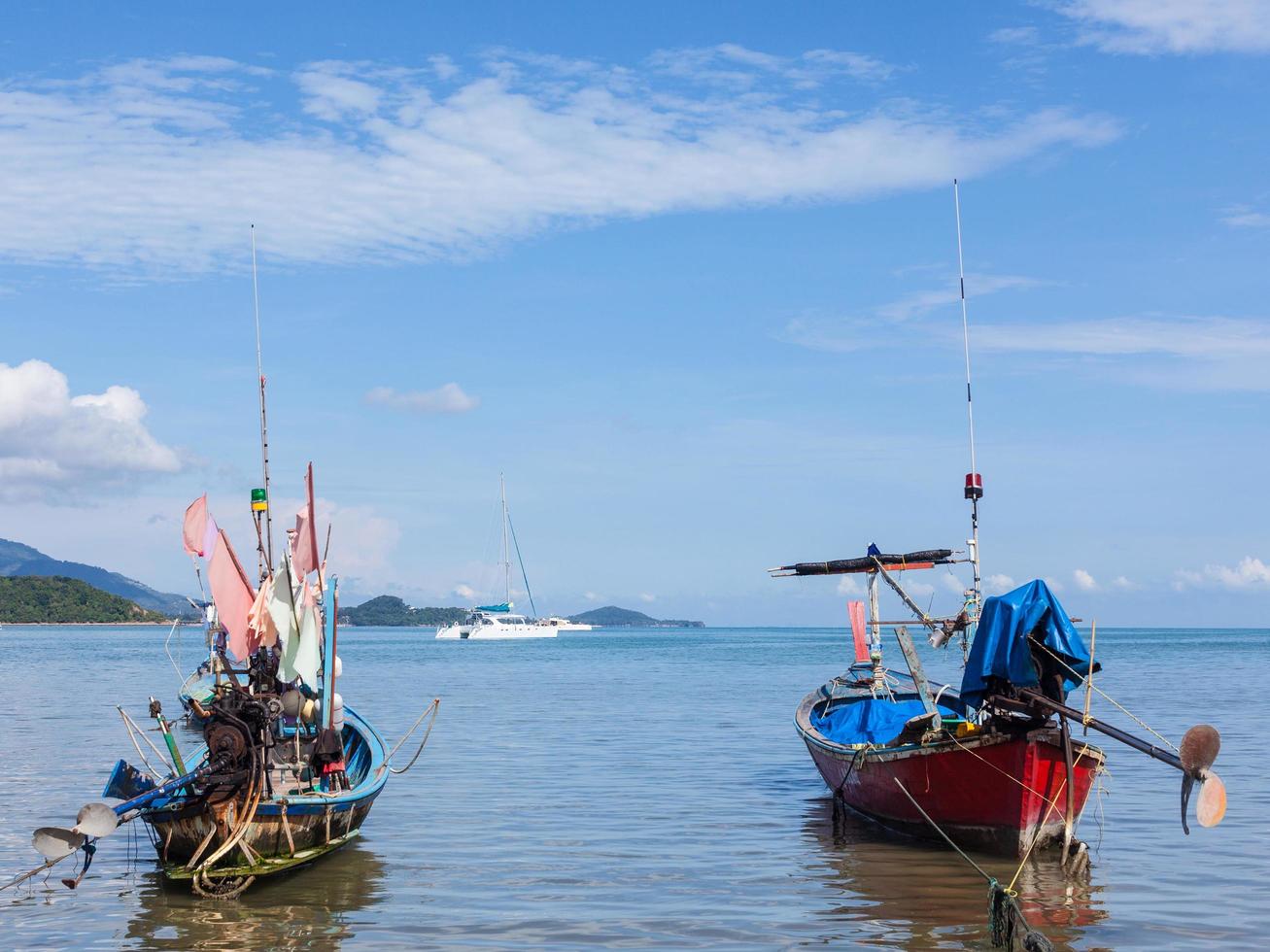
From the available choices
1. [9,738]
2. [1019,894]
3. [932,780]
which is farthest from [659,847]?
[9,738]

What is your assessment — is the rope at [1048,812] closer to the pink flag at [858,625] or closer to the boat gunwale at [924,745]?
the boat gunwale at [924,745]

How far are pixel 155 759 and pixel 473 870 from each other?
661 inches

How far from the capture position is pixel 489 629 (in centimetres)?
17775

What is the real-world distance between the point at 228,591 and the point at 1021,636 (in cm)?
1246

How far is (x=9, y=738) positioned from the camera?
123 feet

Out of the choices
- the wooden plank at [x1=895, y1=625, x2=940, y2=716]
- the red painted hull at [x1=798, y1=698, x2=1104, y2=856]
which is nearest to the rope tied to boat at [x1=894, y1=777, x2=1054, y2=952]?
the red painted hull at [x1=798, y1=698, x2=1104, y2=856]

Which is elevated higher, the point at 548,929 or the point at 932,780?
the point at 932,780

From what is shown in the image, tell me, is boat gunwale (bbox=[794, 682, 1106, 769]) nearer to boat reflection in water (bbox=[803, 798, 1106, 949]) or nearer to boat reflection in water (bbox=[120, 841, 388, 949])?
boat reflection in water (bbox=[803, 798, 1106, 949])

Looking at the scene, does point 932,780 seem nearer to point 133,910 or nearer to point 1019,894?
point 1019,894

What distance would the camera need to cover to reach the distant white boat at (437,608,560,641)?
A: 178 m

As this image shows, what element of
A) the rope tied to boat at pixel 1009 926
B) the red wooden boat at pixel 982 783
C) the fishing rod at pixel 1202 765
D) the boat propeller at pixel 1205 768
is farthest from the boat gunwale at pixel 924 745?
the rope tied to boat at pixel 1009 926

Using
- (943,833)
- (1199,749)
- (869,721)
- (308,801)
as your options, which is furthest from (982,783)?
(308,801)

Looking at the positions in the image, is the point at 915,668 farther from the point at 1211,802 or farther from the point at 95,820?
the point at 95,820

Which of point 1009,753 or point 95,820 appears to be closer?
point 95,820
